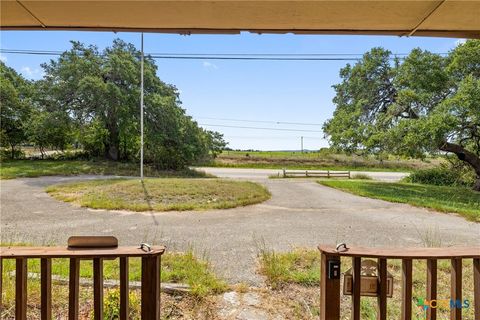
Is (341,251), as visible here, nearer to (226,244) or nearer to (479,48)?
(226,244)

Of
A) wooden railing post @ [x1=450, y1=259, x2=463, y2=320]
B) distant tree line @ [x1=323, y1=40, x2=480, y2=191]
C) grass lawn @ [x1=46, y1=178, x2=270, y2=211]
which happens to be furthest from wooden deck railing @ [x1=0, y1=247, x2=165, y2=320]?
distant tree line @ [x1=323, y1=40, x2=480, y2=191]

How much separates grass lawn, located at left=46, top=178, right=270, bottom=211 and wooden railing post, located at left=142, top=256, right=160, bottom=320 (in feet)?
14.8

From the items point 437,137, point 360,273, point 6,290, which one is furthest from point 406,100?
point 6,290

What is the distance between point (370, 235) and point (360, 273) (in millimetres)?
3078

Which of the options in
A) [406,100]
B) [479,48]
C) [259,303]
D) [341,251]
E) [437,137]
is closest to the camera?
[341,251]

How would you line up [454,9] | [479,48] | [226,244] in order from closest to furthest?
[454,9] → [226,244] → [479,48]

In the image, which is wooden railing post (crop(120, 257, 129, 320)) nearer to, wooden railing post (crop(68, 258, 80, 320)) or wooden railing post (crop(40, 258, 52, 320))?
wooden railing post (crop(68, 258, 80, 320))

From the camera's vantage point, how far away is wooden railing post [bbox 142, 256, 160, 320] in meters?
1.16

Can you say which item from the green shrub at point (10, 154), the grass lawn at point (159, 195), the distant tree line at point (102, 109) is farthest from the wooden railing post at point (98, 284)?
the green shrub at point (10, 154)

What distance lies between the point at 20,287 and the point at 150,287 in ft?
1.77

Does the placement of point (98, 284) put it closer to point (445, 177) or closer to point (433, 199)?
point (433, 199)

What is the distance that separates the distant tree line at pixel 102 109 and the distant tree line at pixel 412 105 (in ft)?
21.8

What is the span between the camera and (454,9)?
52.0 inches

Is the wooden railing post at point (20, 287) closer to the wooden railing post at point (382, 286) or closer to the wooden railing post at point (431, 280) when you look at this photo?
the wooden railing post at point (382, 286)
